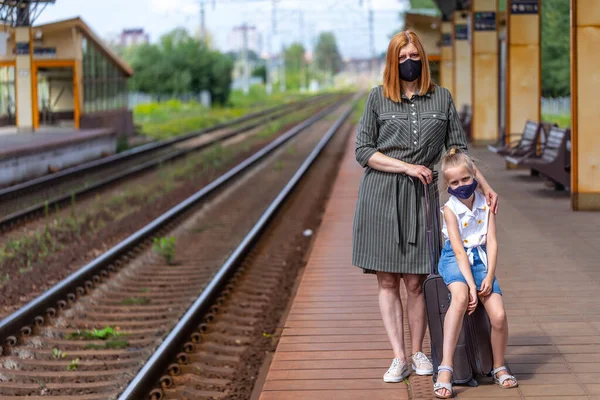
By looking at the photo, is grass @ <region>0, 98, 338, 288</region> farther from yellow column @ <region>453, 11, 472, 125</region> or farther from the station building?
yellow column @ <region>453, 11, 472, 125</region>

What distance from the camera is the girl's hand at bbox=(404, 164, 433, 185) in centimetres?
518

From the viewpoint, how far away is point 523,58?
18641mm

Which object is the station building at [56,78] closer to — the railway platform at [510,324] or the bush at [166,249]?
the bush at [166,249]

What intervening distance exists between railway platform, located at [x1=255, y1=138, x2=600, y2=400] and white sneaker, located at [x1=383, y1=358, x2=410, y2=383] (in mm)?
45

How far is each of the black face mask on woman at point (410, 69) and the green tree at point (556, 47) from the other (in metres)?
41.1

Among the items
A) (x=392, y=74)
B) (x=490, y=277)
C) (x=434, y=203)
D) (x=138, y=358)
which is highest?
(x=392, y=74)

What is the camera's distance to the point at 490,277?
16.7 ft

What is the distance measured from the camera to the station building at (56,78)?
1076 inches

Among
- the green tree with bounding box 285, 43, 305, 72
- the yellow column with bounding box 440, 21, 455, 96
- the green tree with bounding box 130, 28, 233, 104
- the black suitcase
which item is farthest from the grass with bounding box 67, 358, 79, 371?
the green tree with bounding box 285, 43, 305, 72

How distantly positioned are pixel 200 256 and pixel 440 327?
7470 millimetres

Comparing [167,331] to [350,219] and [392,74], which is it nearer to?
[392,74]

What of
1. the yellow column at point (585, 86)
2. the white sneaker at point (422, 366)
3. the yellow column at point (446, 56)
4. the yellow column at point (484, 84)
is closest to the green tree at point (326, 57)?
the yellow column at point (446, 56)

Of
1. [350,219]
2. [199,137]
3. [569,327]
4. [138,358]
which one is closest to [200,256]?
[350,219]

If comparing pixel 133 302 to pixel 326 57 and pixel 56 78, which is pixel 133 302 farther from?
pixel 326 57
